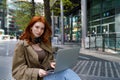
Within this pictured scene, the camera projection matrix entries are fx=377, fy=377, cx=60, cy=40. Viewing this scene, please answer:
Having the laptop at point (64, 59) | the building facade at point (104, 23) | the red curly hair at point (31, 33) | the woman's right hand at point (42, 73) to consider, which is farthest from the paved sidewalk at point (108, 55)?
the woman's right hand at point (42, 73)

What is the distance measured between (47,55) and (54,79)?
12.2 inches

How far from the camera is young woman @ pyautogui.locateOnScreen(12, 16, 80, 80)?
142 inches

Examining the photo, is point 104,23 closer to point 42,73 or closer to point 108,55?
point 108,55

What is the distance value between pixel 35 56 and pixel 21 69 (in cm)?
18

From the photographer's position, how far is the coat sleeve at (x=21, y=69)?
361 cm

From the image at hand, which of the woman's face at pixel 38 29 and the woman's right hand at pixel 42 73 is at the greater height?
the woman's face at pixel 38 29

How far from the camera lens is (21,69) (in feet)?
12.0

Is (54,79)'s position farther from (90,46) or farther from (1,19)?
(1,19)

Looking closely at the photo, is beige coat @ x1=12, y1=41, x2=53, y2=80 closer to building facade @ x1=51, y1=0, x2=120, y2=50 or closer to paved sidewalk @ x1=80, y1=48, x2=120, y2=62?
paved sidewalk @ x1=80, y1=48, x2=120, y2=62

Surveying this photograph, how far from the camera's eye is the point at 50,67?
12.2ft

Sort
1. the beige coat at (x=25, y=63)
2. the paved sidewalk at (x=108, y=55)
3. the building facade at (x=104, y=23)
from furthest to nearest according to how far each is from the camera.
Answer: the building facade at (x=104, y=23), the paved sidewalk at (x=108, y=55), the beige coat at (x=25, y=63)

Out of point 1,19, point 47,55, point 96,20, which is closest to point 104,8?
point 96,20

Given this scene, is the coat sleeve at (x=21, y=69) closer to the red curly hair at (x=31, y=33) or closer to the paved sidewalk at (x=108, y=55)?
the red curly hair at (x=31, y=33)

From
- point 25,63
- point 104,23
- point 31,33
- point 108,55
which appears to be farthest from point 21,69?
point 104,23
